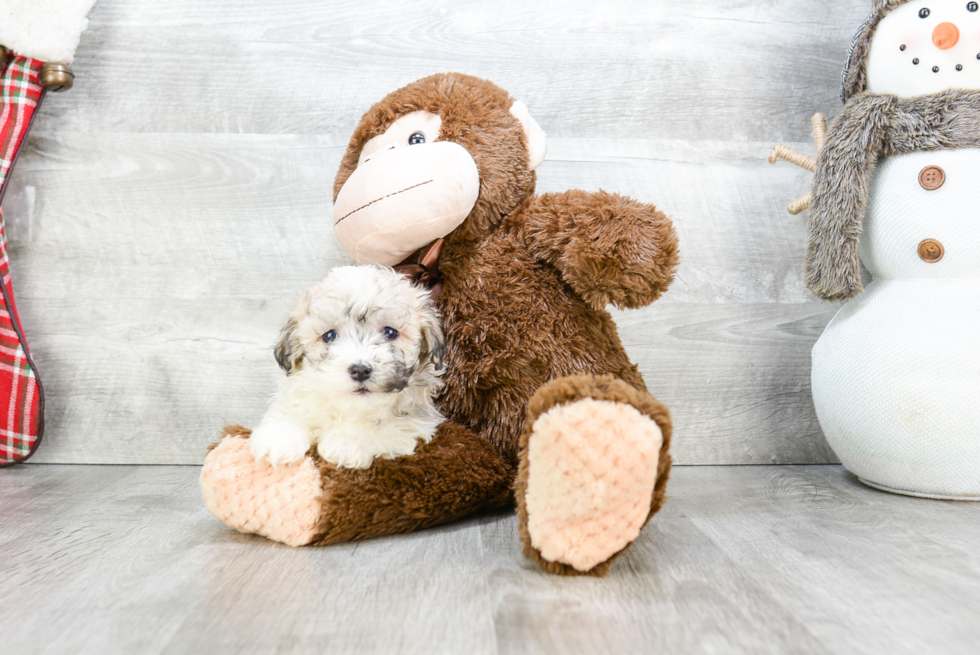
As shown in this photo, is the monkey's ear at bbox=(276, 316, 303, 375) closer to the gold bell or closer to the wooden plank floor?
the wooden plank floor

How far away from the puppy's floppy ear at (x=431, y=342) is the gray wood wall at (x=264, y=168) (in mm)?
452

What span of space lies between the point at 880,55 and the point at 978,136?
19 cm

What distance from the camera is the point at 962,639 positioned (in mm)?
630

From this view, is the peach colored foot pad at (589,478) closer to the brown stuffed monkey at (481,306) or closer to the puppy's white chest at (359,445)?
the brown stuffed monkey at (481,306)

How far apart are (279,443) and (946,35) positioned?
1083 millimetres

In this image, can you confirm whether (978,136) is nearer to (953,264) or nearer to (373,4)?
(953,264)

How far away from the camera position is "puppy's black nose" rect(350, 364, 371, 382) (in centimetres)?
82

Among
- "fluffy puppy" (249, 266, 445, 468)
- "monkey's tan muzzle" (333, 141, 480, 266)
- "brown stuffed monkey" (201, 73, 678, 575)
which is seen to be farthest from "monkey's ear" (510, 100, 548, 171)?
"fluffy puppy" (249, 266, 445, 468)

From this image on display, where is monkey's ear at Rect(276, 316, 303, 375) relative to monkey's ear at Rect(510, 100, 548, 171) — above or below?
below

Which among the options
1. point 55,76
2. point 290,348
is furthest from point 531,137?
point 55,76

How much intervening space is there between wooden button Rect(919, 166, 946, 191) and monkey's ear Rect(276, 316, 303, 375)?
919 mm

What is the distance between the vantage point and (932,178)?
1.05 m

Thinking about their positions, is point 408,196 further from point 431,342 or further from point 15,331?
point 15,331

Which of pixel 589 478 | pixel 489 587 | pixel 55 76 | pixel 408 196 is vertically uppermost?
pixel 55 76
